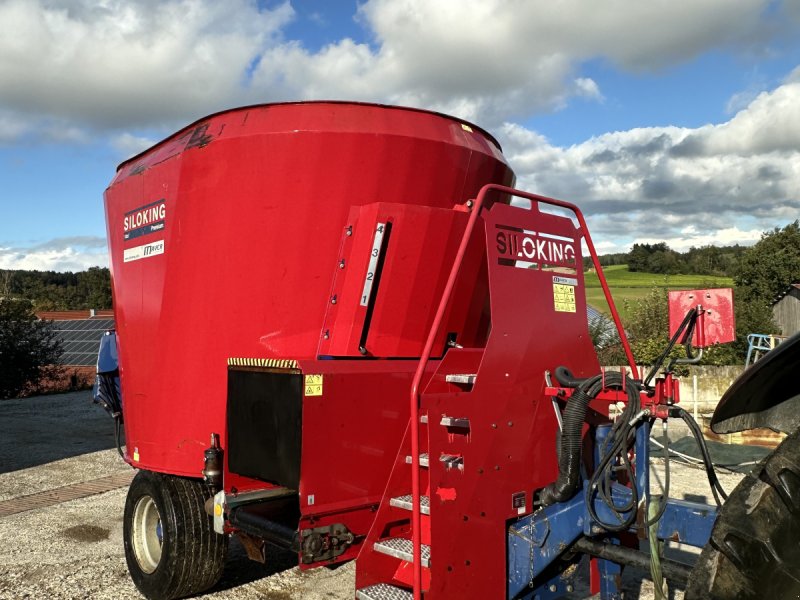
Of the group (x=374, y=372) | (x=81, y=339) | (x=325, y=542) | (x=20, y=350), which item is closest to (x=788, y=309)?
(x=81, y=339)

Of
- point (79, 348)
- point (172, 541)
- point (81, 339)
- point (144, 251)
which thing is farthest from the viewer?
point (81, 339)

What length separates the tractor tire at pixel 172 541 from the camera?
4.14m

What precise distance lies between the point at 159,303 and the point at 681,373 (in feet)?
39.1

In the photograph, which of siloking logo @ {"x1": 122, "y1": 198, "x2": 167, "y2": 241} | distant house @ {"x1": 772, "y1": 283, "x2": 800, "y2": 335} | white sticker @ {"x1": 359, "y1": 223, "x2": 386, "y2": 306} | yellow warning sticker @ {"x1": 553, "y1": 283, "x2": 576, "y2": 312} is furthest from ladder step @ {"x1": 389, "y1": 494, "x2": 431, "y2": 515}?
distant house @ {"x1": 772, "y1": 283, "x2": 800, "y2": 335}

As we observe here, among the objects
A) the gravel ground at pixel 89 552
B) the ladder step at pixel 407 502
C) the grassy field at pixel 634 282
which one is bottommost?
the gravel ground at pixel 89 552

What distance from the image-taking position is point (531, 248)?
3414 mm

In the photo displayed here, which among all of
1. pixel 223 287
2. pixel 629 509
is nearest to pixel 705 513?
pixel 629 509

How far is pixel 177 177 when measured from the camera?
404 centimetres

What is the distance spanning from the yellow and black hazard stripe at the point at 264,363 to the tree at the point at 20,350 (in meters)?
17.1

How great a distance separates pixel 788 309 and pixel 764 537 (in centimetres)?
3520

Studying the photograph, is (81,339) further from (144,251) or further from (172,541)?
(172,541)

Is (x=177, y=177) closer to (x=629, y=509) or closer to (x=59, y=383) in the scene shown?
(x=629, y=509)

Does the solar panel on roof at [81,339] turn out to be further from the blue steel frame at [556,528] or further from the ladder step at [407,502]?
the blue steel frame at [556,528]

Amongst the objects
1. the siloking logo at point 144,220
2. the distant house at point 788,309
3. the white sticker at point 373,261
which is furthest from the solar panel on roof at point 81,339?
the distant house at point 788,309
